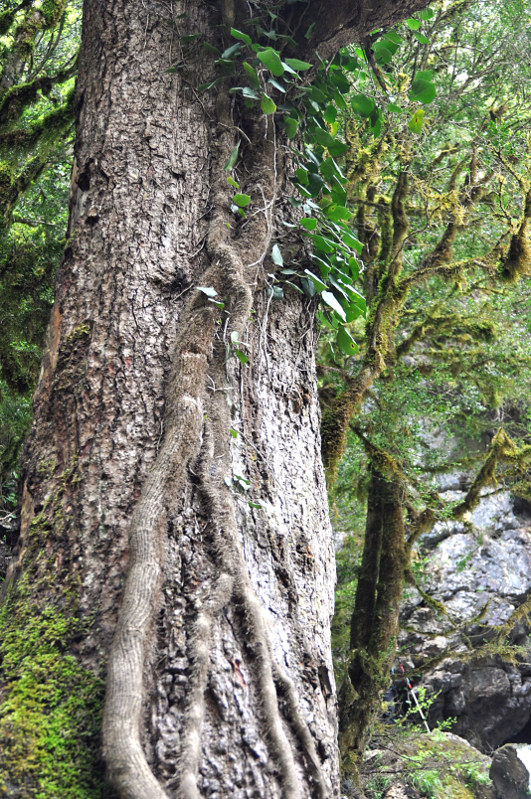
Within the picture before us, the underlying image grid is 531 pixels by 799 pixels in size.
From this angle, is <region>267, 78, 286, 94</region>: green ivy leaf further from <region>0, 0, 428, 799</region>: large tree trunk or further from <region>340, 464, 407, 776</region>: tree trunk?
<region>340, 464, 407, 776</region>: tree trunk

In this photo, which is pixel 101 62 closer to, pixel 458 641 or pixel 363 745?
pixel 363 745

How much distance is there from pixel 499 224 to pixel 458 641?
705 centimetres

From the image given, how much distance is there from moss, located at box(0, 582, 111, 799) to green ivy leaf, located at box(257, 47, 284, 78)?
1818 millimetres

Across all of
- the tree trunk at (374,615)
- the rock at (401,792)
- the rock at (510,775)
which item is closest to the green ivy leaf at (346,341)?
the tree trunk at (374,615)

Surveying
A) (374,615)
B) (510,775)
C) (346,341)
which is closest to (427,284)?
(374,615)

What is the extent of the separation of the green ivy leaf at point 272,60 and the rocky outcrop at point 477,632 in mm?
9031

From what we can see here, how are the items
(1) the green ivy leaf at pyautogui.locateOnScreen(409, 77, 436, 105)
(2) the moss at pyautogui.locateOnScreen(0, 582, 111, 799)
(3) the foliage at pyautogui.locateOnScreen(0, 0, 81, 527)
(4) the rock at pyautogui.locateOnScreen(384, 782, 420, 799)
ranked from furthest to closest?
1. (4) the rock at pyautogui.locateOnScreen(384, 782, 420, 799)
2. (3) the foliage at pyautogui.locateOnScreen(0, 0, 81, 527)
3. (1) the green ivy leaf at pyautogui.locateOnScreen(409, 77, 436, 105)
4. (2) the moss at pyautogui.locateOnScreen(0, 582, 111, 799)

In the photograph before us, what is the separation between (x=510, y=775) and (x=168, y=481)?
9741 millimetres

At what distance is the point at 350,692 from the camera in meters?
5.60

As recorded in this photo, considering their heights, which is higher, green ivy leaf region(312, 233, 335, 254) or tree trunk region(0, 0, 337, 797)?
green ivy leaf region(312, 233, 335, 254)

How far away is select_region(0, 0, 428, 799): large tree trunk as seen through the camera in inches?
52.6

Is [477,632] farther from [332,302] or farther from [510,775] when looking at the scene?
[332,302]

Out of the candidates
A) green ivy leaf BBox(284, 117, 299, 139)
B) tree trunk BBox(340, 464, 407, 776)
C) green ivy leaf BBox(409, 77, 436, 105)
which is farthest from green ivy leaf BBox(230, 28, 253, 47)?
tree trunk BBox(340, 464, 407, 776)

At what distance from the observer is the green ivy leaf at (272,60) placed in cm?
212
